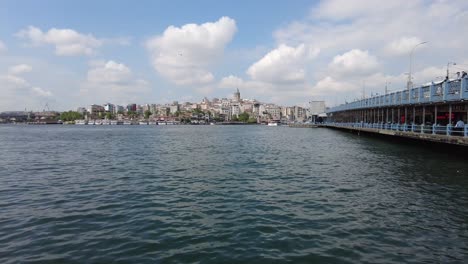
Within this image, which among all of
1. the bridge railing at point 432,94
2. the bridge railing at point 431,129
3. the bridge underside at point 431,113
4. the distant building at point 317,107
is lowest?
the bridge railing at point 431,129

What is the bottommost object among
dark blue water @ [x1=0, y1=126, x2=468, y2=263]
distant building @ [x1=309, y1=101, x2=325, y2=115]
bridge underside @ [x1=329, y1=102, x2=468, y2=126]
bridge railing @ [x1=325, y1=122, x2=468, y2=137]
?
dark blue water @ [x1=0, y1=126, x2=468, y2=263]

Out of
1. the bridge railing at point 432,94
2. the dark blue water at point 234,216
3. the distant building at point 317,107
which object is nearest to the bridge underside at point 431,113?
the bridge railing at point 432,94

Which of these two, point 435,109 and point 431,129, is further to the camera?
point 435,109

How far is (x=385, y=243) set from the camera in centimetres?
1034

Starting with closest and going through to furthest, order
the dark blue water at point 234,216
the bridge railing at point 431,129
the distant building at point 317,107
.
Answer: the dark blue water at point 234,216 → the bridge railing at point 431,129 → the distant building at point 317,107

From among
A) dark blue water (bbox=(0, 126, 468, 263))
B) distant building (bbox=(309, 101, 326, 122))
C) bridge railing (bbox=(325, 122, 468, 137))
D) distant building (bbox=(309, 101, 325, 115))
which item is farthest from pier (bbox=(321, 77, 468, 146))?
distant building (bbox=(309, 101, 325, 115))

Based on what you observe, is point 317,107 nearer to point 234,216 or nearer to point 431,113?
point 431,113

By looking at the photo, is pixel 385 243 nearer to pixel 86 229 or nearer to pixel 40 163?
pixel 86 229

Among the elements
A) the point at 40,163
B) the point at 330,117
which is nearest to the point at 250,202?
the point at 40,163

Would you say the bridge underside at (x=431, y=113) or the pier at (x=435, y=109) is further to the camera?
the bridge underside at (x=431, y=113)

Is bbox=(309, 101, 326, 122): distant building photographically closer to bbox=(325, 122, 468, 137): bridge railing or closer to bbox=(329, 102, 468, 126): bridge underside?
bbox=(329, 102, 468, 126): bridge underside

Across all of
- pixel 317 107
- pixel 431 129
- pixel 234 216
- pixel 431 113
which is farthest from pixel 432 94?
pixel 317 107

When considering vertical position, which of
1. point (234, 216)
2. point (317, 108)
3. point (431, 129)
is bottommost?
point (234, 216)

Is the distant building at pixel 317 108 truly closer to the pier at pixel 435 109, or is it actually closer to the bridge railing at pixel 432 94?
the pier at pixel 435 109
